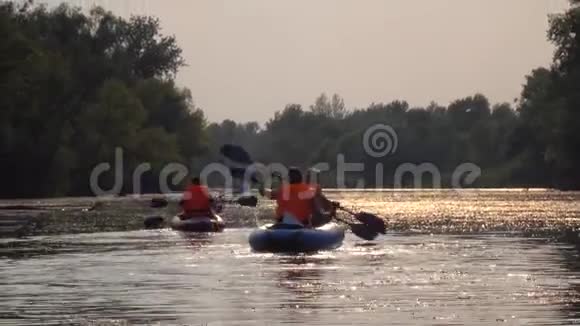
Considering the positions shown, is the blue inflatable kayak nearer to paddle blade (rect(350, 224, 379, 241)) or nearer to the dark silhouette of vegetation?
paddle blade (rect(350, 224, 379, 241))

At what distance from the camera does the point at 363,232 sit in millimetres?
42906

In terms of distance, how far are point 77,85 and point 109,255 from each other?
252ft

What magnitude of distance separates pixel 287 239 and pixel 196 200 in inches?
463

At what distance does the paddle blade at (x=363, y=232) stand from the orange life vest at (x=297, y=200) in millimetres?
5070

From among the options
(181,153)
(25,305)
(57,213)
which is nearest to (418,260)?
(25,305)

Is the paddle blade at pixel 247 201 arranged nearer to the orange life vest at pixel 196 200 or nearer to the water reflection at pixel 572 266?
the orange life vest at pixel 196 200

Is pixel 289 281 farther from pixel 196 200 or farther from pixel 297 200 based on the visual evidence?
pixel 196 200

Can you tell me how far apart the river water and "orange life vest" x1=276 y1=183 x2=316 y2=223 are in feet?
3.77

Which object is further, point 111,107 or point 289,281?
point 111,107

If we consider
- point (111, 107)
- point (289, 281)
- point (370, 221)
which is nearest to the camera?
point (289, 281)

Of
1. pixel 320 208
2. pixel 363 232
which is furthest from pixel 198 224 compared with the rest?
pixel 320 208

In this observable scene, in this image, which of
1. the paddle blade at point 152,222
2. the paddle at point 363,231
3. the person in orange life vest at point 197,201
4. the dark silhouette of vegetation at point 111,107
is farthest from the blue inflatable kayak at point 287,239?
the dark silhouette of vegetation at point 111,107

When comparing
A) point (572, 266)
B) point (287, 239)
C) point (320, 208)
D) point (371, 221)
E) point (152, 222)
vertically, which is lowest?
point (572, 266)

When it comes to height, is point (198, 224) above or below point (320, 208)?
below
